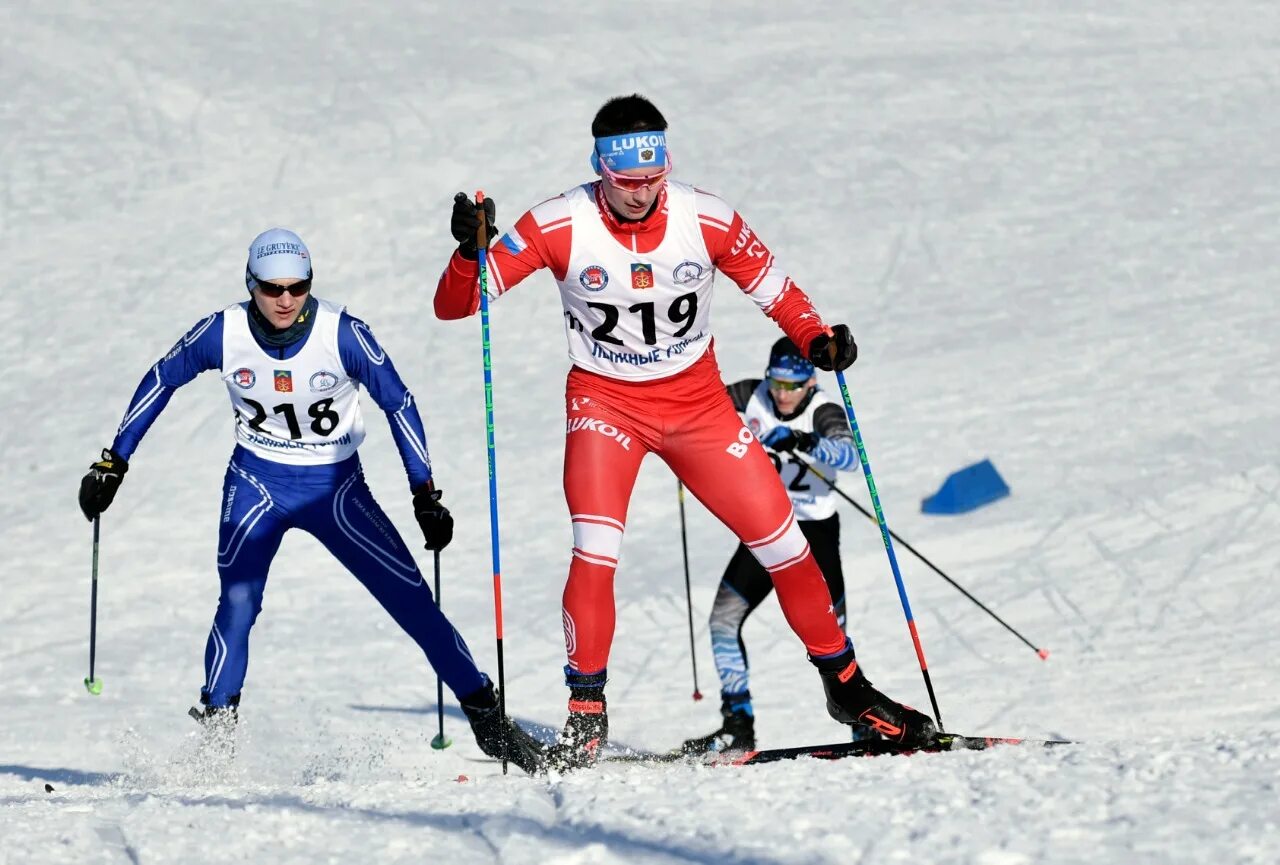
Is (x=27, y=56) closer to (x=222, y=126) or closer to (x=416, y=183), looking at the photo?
(x=222, y=126)

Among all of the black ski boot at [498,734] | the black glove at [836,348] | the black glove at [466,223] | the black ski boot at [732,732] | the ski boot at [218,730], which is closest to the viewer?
the black glove at [466,223]

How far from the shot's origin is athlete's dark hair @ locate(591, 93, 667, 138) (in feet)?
18.5

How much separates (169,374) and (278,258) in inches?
30.3

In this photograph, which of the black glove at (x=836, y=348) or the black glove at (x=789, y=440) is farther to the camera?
the black glove at (x=789, y=440)

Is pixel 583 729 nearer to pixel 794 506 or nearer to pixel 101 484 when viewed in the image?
pixel 101 484

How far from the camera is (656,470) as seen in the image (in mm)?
12430

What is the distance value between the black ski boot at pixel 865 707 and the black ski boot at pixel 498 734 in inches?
43.9

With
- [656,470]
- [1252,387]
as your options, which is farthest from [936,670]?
[1252,387]

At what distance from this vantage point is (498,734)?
6762 mm

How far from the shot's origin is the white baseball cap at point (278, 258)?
6320 millimetres

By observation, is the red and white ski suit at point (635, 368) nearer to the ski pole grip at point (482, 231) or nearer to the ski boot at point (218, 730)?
the ski pole grip at point (482, 231)

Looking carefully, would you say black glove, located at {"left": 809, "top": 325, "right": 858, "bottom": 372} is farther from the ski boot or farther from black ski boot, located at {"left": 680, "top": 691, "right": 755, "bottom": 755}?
the ski boot

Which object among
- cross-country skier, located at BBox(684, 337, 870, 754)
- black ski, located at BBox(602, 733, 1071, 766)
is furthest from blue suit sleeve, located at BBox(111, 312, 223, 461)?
cross-country skier, located at BBox(684, 337, 870, 754)

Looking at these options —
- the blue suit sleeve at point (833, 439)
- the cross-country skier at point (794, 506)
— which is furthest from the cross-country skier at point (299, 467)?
the blue suit sleeve at point (833, 439)
